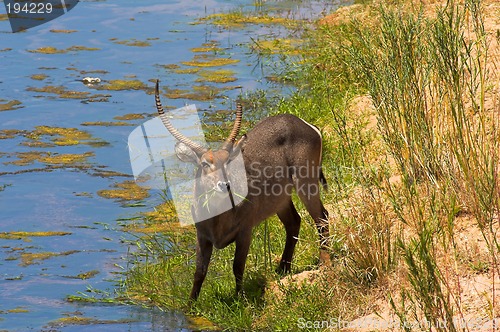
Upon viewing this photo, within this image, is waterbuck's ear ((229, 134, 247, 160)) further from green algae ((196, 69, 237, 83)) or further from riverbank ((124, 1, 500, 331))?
green algae ((196, 69, 237, 83))

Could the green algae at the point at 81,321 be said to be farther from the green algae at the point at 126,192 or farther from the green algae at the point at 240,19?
the green algae at the point at 240,19

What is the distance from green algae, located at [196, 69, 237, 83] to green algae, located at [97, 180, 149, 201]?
3668 millimetres

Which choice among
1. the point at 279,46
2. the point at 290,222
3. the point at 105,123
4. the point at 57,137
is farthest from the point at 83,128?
the point at 290,222

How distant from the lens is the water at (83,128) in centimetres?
831

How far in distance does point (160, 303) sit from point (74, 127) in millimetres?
5192

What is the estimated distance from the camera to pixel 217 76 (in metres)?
14.3

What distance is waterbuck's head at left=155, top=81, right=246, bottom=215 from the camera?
24.3 ft

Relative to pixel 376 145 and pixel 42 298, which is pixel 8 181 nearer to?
pixel 42 298

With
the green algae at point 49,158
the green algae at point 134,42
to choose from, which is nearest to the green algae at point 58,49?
the green algae at point 134,42

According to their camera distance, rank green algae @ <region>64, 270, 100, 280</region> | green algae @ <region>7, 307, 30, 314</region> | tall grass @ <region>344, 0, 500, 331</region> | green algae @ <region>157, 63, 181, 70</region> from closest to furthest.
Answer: tall grass @ <region>344, 0, 500, 331</region>
green algae @ <region>7, 307, 30, 314</region>
green algae @ <region>64, 270, 100, 280</region>
green algae @ <region>157, 63, 181, 70</region>

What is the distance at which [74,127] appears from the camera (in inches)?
493

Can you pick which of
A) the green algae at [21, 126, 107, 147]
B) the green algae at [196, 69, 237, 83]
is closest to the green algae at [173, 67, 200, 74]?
the green algae at [196, 69, 237, 83]

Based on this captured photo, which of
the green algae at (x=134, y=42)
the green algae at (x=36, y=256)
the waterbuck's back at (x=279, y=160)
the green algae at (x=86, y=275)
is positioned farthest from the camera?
the green algae at (x=134, y=42)

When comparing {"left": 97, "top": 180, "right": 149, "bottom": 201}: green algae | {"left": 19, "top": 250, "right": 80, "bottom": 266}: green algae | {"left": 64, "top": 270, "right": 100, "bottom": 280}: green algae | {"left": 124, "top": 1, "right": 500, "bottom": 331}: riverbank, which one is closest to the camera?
{"left": 124, "top": 1, "right": 500, "bottom": 331}: riverbank
